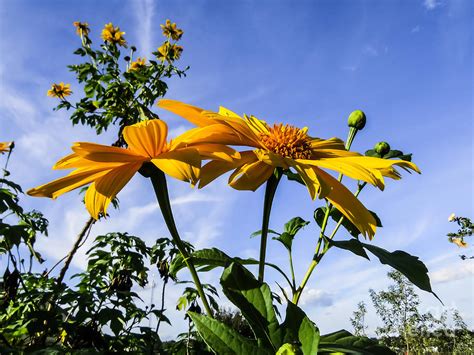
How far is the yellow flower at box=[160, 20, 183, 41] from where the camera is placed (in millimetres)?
4727

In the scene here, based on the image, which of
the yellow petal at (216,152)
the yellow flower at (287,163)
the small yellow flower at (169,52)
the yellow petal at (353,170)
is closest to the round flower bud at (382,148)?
the yellow flower at (287,163)

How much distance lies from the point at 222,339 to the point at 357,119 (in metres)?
0.72

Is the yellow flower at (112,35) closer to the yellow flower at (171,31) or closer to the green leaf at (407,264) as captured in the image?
the yellow flower at (171,31)

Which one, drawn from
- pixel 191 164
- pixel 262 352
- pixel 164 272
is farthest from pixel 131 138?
pixel 164 272

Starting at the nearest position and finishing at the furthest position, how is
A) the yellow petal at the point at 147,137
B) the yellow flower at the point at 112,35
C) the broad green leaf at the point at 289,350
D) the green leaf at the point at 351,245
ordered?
the broad green leaf at the point at 289,350, the yellow petal at the point at 147,137, the green leaf at the point at 351,245, the yellow flower at the point at 112,35

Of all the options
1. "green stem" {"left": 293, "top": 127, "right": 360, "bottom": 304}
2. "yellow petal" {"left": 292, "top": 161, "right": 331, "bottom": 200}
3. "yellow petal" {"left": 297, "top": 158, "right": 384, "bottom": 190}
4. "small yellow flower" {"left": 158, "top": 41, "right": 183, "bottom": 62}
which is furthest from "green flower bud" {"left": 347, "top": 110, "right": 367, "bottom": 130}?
"small yellow flower" {"left": 158, "top": 41, "right": 183, "bottom": 62}

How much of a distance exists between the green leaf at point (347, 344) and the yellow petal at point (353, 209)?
0.20 m

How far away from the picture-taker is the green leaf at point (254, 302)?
0.67 m

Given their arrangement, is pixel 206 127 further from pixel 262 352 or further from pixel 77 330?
pixel 77 330

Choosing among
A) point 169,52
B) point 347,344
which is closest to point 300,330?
point 347,344

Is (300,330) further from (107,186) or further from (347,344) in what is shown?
(107,186)

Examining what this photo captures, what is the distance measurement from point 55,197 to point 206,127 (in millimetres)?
310

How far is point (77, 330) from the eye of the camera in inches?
76.7

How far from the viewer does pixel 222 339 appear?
65cm
